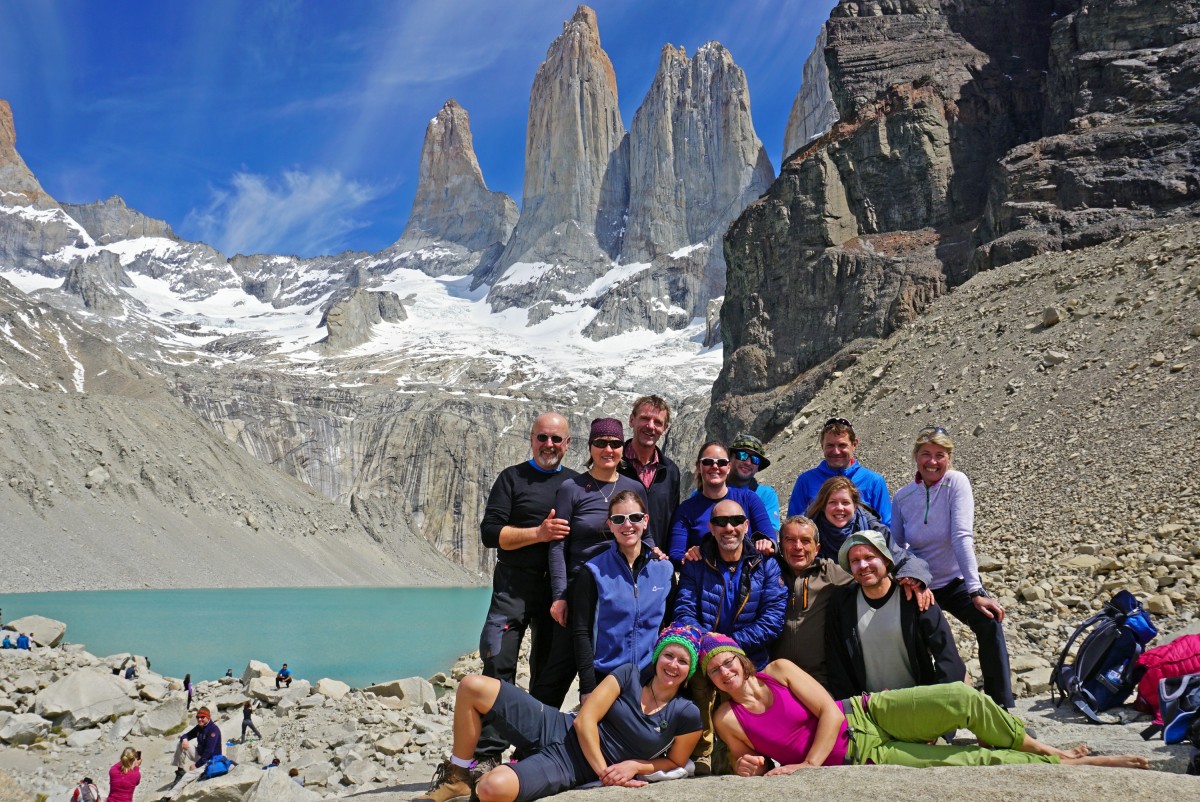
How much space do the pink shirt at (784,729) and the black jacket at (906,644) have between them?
1.21 feet

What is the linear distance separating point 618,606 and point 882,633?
5.61 feet

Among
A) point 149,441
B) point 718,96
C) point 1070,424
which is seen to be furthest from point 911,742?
point 718,96

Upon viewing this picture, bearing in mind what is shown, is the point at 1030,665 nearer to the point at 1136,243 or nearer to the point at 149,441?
the point at 1136,243

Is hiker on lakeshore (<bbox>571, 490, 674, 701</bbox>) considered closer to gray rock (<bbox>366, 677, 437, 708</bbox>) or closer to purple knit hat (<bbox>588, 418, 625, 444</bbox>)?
purple knit hat (<bbox>588, 418, 625, 444</bbox>)

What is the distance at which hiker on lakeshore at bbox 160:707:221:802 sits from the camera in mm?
11977

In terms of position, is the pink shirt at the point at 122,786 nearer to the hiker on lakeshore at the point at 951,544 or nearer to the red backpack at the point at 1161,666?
the hiker on lakeshore at the point at 951,544

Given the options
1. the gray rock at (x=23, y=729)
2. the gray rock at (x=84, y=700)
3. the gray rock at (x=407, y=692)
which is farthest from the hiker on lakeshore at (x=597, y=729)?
the gray rock at (x=84, y=700)

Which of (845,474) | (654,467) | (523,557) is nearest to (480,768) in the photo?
(523,557)

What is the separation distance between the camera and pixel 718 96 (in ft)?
647

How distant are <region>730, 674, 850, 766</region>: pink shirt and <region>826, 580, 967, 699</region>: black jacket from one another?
0.37 metres

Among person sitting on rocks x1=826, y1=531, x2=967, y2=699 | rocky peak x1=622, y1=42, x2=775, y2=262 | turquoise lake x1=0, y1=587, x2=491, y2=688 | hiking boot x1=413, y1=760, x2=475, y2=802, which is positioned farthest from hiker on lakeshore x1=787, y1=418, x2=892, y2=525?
rocky peak x1=622, y1=42, x2=775, y2=262

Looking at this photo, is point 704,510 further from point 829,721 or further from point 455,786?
point 455,786

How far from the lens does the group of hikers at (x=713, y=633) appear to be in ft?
17.4

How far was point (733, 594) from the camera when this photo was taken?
5.85 meters
